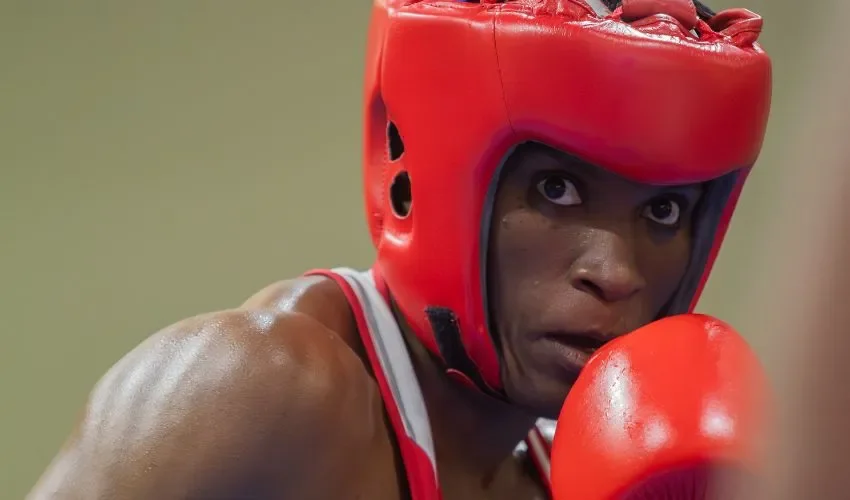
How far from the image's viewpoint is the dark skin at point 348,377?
53 cm

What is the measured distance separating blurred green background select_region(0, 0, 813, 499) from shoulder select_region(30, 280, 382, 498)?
0.77 meters

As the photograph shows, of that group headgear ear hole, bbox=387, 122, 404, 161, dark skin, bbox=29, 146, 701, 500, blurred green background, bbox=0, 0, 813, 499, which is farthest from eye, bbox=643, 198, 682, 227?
blurred green background, bbox=0, 0, 813, 499

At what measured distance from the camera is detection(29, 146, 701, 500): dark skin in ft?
1.74

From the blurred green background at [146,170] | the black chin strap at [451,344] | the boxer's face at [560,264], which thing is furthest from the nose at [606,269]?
the blurred green background at [146,170]

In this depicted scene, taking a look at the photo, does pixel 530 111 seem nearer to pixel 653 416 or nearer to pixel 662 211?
pixel 662 211

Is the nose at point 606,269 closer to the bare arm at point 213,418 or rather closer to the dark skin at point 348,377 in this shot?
the dark skin at point 348,377

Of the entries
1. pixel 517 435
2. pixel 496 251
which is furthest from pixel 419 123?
pixel 517 435

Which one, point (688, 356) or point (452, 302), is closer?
point (688, 356)

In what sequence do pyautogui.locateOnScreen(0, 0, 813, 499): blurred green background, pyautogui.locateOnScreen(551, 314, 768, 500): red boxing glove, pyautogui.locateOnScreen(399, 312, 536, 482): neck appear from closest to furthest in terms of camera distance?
pyautogui.locateOnScreen(551, 314, 768, 500): red boxing glove, pyautogui.locateOnScreen(399, 312, 536, 482): neck, pyautogui.locateOnScreen(0, 0, 813, 499): blurred green background

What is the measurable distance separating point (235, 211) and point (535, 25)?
85 centimetres

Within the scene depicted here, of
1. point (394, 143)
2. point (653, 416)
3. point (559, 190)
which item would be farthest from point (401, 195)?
point (653, 416)

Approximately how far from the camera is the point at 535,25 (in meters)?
0.62

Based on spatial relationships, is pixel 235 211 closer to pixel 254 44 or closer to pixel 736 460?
pixel 254 44

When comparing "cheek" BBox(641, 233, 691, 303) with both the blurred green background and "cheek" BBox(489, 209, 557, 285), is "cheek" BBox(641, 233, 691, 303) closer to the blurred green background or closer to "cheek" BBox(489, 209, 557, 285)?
"cheek" BBox(489, 209, 557, 285)
